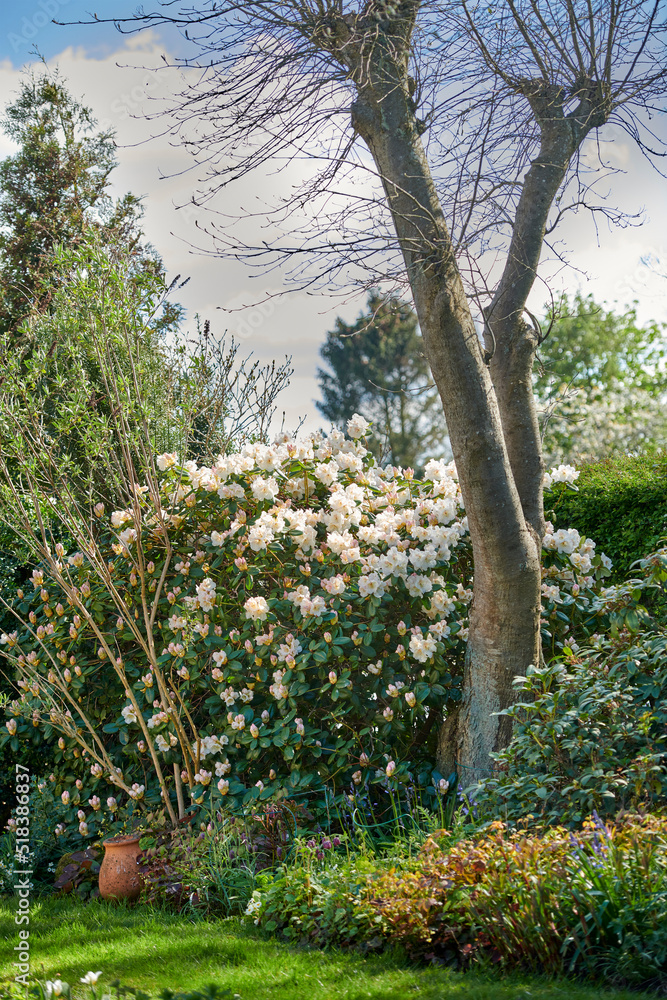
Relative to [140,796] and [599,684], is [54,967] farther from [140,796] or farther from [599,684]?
[599,684]

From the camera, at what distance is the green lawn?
2.45 m

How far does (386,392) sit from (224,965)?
2326cm

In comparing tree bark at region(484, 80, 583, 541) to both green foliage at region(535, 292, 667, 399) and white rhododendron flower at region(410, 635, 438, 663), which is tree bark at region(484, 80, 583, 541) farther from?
green foliage at region(535, 292, 667, 399)

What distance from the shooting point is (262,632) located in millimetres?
4336

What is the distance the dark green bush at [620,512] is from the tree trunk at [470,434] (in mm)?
1818

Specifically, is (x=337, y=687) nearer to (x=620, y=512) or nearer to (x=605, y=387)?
(x=620, y=512)

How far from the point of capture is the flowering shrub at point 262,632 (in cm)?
414

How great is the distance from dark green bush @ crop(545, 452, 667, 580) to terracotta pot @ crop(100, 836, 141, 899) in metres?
3.50

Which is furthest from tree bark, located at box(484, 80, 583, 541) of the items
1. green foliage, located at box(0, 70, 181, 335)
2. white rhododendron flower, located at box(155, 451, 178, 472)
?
green foliage, located at box(0, 70, 181, 335)

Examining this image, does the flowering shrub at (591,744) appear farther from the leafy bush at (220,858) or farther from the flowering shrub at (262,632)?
the leafy bush at (220,858)

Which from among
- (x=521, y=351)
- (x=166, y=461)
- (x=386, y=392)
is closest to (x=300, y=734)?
(x=166, y=461)

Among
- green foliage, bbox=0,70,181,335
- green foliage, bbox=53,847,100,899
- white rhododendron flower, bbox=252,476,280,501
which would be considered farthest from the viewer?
green foliage, bbox=0,70,181,335

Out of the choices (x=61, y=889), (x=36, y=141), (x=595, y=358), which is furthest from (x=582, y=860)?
(x=595, y=358)

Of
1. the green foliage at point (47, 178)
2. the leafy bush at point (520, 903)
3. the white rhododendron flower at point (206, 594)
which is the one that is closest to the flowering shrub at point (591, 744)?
the leafy bush at point (520, 903)
